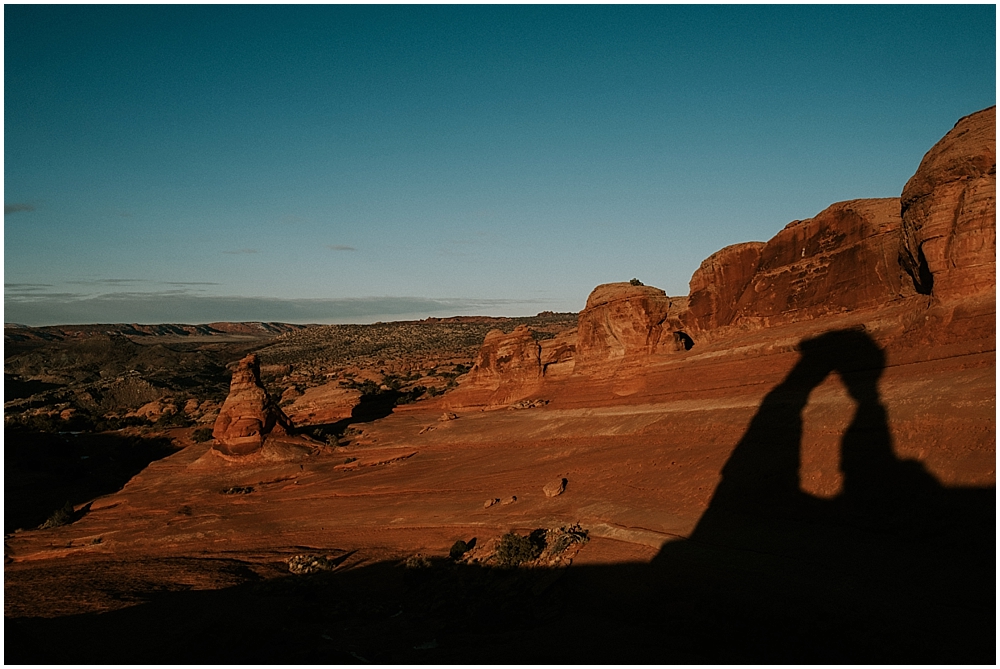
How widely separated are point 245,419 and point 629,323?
20.0 metres

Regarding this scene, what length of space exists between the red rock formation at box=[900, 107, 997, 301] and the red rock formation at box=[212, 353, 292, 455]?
28.6m

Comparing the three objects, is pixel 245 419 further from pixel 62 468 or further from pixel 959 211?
pixel 959 211

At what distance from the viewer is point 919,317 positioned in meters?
14.9

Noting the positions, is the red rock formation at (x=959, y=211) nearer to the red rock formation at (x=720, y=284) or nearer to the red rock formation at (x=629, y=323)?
the red rock formation at (x=720, y=284)

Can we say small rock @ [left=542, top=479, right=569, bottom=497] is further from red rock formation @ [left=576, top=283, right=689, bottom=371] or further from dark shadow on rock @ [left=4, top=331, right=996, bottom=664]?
red rock formation @ [left=576, top=283, right=689, bottom=371]

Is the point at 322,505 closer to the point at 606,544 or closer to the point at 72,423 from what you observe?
the point at 606,544

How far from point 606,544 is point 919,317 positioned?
996 cm

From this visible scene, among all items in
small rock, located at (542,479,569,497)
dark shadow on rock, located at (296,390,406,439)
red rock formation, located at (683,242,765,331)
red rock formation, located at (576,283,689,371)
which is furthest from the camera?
dark shadow on rock, located at (296,390,406,439)

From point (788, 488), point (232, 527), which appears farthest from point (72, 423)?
point (788, 488)

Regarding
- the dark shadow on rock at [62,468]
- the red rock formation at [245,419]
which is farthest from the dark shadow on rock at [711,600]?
the red rock formation at [245,419]

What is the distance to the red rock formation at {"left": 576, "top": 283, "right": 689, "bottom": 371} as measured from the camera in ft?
85.7

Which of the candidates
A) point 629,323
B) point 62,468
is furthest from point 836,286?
point 62,468

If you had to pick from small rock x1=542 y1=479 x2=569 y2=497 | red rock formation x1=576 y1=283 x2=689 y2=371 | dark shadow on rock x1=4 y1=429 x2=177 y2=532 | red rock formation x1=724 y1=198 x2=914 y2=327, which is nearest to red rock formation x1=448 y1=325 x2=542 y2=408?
red rock formation x1=576 y1=283 x2=689 y2=371

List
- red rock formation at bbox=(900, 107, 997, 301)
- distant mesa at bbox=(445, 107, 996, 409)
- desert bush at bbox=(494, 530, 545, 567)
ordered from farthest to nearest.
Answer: distant mesa at bbox=(445, 107, 996, 409)
desert bush at bbox=(494, 530, 545, 567)
red rock formation at bbox=(900, 107, 997, 301)
